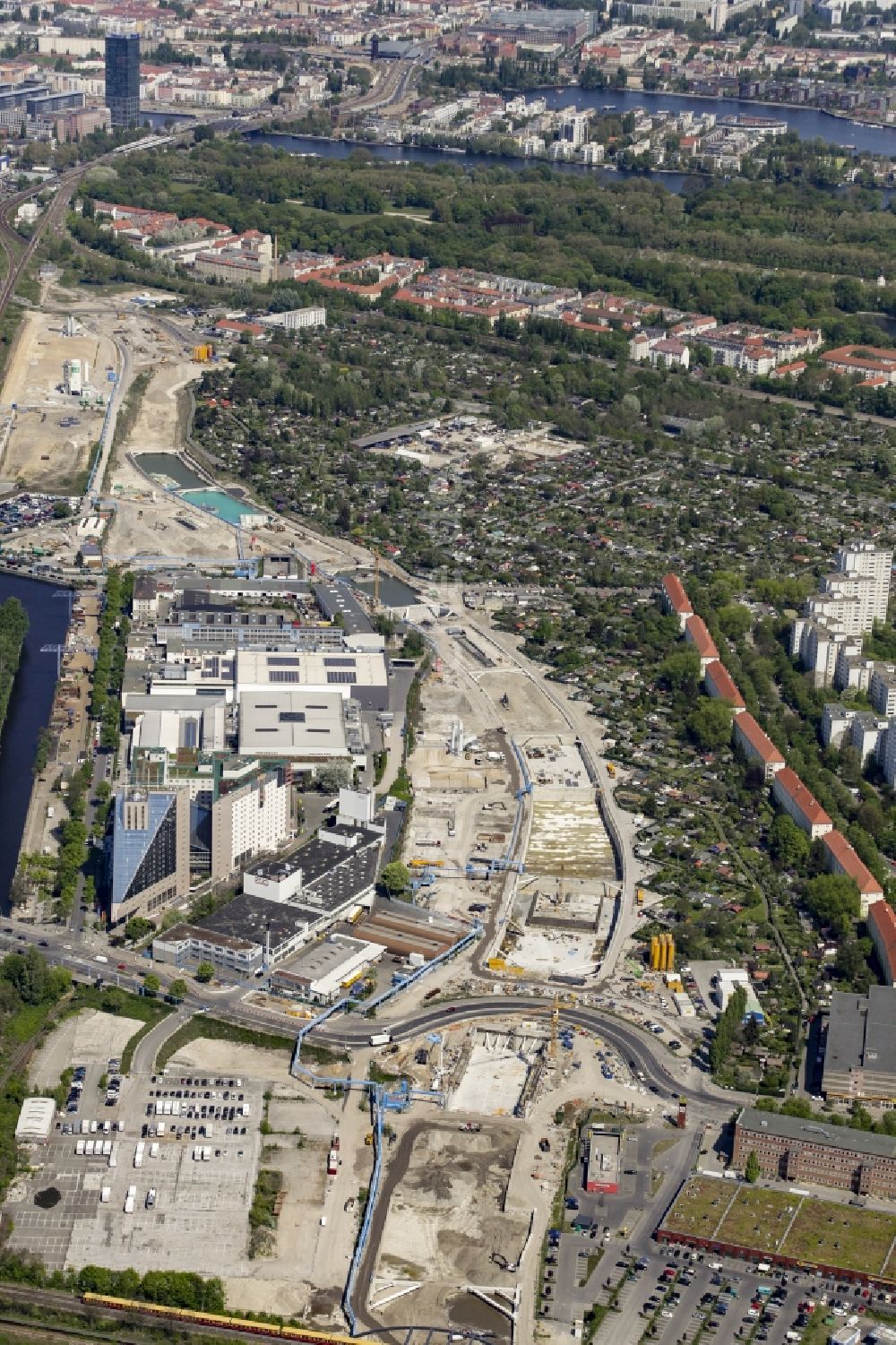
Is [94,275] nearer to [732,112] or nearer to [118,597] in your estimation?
[118,597]

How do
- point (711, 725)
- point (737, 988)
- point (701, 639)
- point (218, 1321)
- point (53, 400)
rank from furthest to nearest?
point (53, 400) → point (701, 639) → point (711, 725) → point (737, 988) → point (218, 1321)

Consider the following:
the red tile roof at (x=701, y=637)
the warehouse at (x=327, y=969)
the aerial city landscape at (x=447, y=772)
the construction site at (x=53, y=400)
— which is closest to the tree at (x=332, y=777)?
the aerial city landscape at (x=447, y=772)

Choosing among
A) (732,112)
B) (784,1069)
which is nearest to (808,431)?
(784,1069)

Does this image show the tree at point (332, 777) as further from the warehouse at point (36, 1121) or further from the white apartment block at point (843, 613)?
the white apartment block at point (843, 613)

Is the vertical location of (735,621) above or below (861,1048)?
below

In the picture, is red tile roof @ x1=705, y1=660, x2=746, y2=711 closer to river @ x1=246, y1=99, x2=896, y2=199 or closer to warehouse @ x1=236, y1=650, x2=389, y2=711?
warehouse @ x1=236, y1=650, x2=389, y2=711

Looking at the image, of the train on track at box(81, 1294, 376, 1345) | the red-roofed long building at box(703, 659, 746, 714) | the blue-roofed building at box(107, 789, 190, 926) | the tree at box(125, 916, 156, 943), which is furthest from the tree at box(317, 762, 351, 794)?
the train on track at box(81, 1294, 376, 1345)

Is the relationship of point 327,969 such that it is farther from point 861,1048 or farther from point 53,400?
point 53,400

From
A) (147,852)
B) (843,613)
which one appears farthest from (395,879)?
(843,613)
